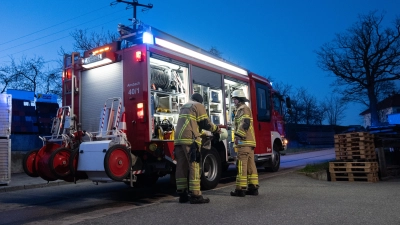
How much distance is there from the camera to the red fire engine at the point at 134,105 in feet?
21.4

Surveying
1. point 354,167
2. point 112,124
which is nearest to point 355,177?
point 354,167

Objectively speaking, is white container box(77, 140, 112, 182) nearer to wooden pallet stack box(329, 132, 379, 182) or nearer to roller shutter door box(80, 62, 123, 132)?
roller shutter door box(80, 62, 123, 132)

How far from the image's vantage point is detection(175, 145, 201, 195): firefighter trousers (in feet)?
19.8

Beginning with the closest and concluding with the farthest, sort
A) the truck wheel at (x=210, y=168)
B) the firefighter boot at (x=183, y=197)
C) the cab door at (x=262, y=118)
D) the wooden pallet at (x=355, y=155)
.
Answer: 1. the firefighter boot at (x=183, y=197)
2. the truck wheel at (x=210, y=168)
3. the wooden pallet at (x=355, y=155)
4. the cab door at (x=262, y=118)

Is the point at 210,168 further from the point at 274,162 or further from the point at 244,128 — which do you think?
the point at 274,162

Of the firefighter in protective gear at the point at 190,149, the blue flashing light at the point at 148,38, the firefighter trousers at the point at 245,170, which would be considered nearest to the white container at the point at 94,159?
the firefighter in protective gear at the point at 190,149

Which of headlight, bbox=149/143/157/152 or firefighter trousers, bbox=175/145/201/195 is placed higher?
headlight, bbox=149/143/157/152

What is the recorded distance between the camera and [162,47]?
720cm

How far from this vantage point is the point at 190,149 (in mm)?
6113

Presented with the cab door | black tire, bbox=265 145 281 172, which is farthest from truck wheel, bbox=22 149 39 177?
black tire, bbox=265 145 281 172

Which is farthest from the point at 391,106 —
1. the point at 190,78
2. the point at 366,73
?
the point at 190,78

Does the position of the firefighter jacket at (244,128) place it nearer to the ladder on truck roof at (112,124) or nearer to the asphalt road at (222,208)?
the asphalt road at (222,208)

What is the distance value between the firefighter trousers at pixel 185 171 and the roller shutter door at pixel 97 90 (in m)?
1.85

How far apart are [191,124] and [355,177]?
19.4ft
